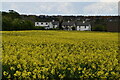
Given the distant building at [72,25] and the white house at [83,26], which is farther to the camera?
the distant building at [72,25]

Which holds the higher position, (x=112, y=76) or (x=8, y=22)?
(x=8, y=22)

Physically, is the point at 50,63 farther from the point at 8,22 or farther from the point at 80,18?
the point at 80,18

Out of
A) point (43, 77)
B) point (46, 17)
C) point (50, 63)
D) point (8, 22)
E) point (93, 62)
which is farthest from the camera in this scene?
point (46, 17)

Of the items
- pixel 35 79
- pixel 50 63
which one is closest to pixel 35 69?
pixel 35 79

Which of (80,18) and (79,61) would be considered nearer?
(79,61)

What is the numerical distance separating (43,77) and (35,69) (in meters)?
0.48

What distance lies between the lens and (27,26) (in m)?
54.2

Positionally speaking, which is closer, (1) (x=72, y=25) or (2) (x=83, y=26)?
(2) (x=83, y=26)

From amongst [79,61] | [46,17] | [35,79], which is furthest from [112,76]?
[46,17]

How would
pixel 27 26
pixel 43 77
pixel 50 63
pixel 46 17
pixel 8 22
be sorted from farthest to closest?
pixel 46 17 < pixel 27 26 < pixel 8 22 < pixel 50 63 < pixel 43 77

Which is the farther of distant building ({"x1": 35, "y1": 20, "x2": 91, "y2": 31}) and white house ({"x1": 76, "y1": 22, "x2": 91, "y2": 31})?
distant building ({"x1": 35, "y1": 20, "x2": 91, "y2": 31})

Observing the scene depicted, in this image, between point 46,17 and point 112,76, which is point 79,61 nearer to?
point 112,76

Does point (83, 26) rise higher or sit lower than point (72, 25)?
lower

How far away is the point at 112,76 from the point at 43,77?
7.84 feet
